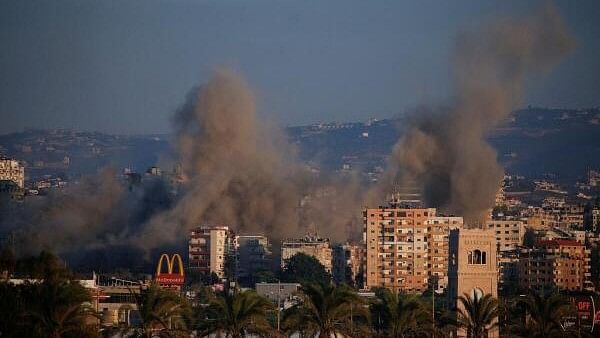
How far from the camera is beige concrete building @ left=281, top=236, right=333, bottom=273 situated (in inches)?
4705

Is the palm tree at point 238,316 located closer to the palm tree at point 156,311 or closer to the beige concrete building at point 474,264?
the palm tree at point 156,311

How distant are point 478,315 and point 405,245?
6518 centimetres

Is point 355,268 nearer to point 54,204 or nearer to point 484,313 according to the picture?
point 54,204

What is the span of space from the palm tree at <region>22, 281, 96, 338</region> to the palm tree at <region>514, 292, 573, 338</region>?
12589mm

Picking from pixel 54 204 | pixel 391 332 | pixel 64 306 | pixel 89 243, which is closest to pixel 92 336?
pixel 64 306

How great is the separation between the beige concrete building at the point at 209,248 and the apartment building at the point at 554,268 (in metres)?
18.0

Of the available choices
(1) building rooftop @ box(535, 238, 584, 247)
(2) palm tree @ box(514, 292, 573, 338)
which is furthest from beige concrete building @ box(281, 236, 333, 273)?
(2) palm tree @ box(514, 292, 573, 338)

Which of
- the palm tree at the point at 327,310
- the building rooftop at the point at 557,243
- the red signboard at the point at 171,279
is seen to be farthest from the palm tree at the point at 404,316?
the building rooftop at the point at 557,243

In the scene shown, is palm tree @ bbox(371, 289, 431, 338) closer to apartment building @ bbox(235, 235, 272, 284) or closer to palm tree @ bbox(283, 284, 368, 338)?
palm tree @ bbox(283, 284, 368, 338)

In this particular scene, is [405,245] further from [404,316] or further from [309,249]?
[404,316]

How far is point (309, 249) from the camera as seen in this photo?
120 m

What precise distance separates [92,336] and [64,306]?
130 centimetres

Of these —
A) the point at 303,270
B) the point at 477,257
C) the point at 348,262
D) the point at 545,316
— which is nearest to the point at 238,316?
the point at 477,257

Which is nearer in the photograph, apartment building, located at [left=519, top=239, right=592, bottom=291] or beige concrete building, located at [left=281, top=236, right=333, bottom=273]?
apartment building, located at [left=519, top=239, right=592, bottom=291]
